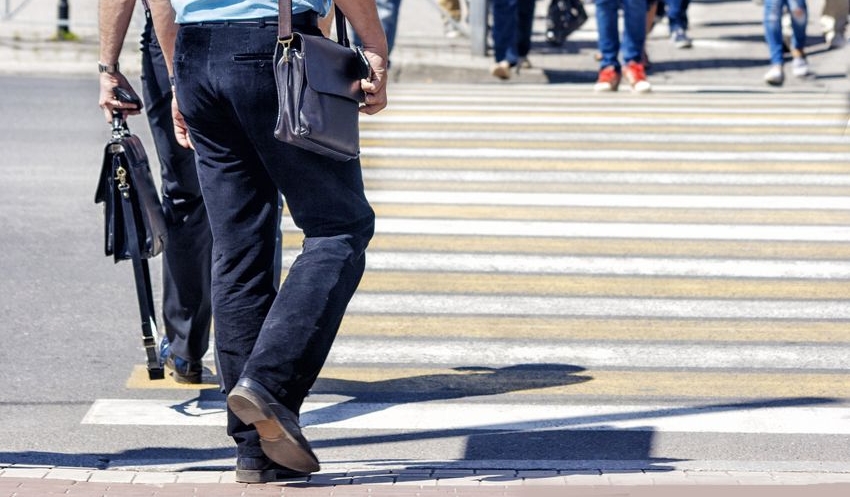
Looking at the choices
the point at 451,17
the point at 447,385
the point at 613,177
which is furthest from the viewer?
the point at 451,17

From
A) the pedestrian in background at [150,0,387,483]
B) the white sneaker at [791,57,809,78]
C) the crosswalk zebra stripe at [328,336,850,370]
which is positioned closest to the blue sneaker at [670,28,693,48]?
the white sneaker at [791,57,809,78]

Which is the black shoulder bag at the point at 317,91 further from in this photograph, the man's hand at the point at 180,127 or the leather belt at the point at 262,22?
the man's hand at the point at 180,127

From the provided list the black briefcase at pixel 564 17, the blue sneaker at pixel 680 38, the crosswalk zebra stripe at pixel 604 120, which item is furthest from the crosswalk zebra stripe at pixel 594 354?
the blue sneaker at pixel 680 38

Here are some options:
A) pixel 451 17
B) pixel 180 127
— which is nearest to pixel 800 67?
pixel 451 17

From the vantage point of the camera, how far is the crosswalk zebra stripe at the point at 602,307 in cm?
634

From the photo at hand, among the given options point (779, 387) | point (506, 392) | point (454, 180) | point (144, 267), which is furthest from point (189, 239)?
point (454, 180)

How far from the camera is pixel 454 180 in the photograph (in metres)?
8.96

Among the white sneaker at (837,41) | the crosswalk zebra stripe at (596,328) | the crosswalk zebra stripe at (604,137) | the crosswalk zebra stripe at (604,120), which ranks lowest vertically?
the crosswalk zebra stripe at (596,328)

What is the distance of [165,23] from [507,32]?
9.67 meters

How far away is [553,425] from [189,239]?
57.1 inches

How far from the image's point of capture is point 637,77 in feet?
41.4

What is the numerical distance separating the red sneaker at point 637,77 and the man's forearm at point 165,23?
28.0 feet

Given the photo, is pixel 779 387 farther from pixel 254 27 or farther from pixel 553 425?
pixel 254 27

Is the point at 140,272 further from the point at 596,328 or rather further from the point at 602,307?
the point at 602,307
